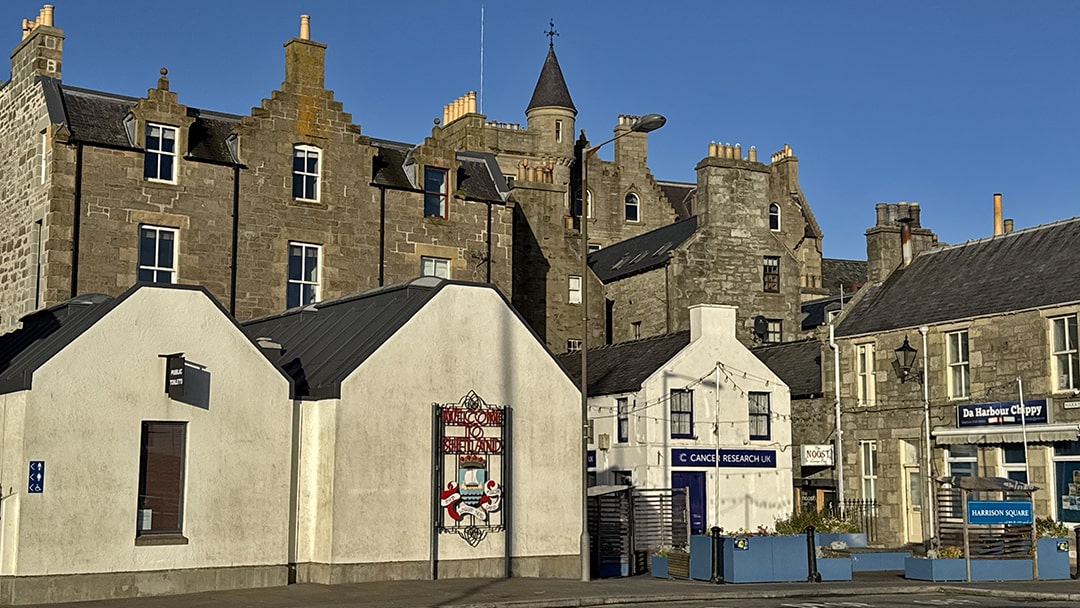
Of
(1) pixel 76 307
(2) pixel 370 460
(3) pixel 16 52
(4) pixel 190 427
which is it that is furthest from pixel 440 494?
(3) pixel 16 52

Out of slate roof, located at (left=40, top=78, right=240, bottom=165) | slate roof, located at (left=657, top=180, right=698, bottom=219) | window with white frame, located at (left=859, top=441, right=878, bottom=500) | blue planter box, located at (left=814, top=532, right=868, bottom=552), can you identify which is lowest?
blue planter box, located at (left=814, top=532, right=868, bottom=552)

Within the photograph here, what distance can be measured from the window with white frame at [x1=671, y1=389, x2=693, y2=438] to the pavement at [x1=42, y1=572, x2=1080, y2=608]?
38.1ft

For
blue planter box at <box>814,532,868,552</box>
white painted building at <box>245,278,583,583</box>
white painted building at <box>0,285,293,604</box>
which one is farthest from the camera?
blue planter box at <box>814,532,868,552</box>

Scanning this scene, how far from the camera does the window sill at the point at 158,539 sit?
21672mm

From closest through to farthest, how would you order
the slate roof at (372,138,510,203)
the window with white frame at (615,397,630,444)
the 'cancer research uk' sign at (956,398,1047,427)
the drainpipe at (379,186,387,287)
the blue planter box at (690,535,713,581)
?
the blue planter box at (690,535,713,581), the 'cancer research uk' sign at (956,398,1047,427), the window with white frame at (615,397,630,444), the drainpipe at (379,186,387,287), the slate roof at (372,138,510,203)

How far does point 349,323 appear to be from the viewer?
88.5 feet

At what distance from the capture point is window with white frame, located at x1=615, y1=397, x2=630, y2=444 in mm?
37656

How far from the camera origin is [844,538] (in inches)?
1141

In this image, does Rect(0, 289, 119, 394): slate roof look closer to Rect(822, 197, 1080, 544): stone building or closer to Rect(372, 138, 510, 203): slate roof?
Rect(372, 138, 510, 203): slate roof

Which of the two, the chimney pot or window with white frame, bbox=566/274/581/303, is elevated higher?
the chimney pot

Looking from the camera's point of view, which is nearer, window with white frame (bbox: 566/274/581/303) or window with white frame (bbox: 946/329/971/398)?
window with white frame (bbox: 946/329/971/398)

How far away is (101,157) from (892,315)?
2215 centimetres

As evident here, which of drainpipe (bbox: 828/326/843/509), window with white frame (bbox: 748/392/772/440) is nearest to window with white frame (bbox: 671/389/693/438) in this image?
window with white frame (bbox: 748/392/772/440)

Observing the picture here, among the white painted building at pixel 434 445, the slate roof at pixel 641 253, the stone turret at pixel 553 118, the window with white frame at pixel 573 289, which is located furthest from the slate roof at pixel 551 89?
the white painted building at pixel 434 445
